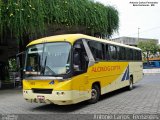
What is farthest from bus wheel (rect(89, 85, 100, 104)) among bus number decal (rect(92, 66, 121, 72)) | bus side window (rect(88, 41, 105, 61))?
bus side window (rect(88, 41, 105, 61))

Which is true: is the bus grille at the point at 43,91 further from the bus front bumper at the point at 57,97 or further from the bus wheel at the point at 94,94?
the bus wheel at the point at 94,94

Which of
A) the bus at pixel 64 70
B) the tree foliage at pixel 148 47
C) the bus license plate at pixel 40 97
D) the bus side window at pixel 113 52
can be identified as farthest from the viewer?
the tree foliage at pixel 148 47

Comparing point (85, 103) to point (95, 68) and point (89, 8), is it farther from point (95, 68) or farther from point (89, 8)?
point (89, 8)

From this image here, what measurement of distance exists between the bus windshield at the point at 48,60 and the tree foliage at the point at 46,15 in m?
5.38

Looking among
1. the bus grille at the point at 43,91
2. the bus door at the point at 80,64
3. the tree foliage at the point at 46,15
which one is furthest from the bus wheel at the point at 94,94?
the tree foliage at the point at 46,15

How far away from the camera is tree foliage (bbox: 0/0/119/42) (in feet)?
51.6

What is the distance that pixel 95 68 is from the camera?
474 inches

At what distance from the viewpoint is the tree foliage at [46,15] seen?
15.7m

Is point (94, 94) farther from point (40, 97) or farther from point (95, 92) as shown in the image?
point (40, 97)

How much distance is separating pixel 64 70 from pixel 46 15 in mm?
7874

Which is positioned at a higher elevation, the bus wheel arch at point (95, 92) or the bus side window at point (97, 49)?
the bus side window at point (97, 49)

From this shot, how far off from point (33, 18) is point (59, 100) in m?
7.69

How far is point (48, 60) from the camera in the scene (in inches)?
408

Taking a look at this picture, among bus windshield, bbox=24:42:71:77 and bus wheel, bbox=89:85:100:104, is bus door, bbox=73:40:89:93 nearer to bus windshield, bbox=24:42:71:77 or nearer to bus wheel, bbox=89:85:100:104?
bus windshield, bbox=24:42:71:77
